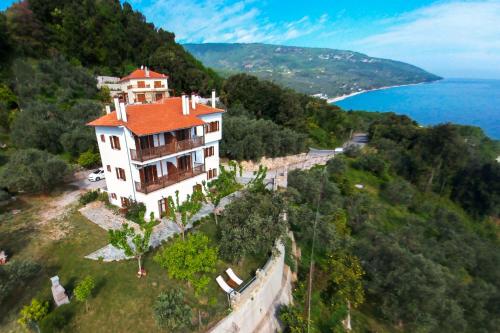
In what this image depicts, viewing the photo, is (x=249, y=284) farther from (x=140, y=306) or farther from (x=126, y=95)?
(x=126, y=95)

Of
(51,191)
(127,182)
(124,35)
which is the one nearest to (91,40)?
(124,35)

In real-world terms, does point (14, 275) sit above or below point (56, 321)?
above

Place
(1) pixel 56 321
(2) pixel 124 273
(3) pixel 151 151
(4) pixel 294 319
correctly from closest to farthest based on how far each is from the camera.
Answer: (1) pixel 56 321 → (4) pixel 294 319 → (2) pixel 124 273 → (3) pixel 151 151

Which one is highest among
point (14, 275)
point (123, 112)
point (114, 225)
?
point (123, 112)

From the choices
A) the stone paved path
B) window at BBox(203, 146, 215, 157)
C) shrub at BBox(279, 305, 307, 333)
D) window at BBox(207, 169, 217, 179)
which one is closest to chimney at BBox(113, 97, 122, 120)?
the stone paved path

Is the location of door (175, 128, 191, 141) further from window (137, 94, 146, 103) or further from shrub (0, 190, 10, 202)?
window (137, 94, 146, 103)

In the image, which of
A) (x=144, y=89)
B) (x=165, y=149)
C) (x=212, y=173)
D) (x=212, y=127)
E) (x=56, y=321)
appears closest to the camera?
(x=56, y=321)

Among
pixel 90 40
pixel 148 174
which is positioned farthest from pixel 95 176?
pixel 90 40

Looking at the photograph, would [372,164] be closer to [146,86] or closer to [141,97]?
[146,86]
